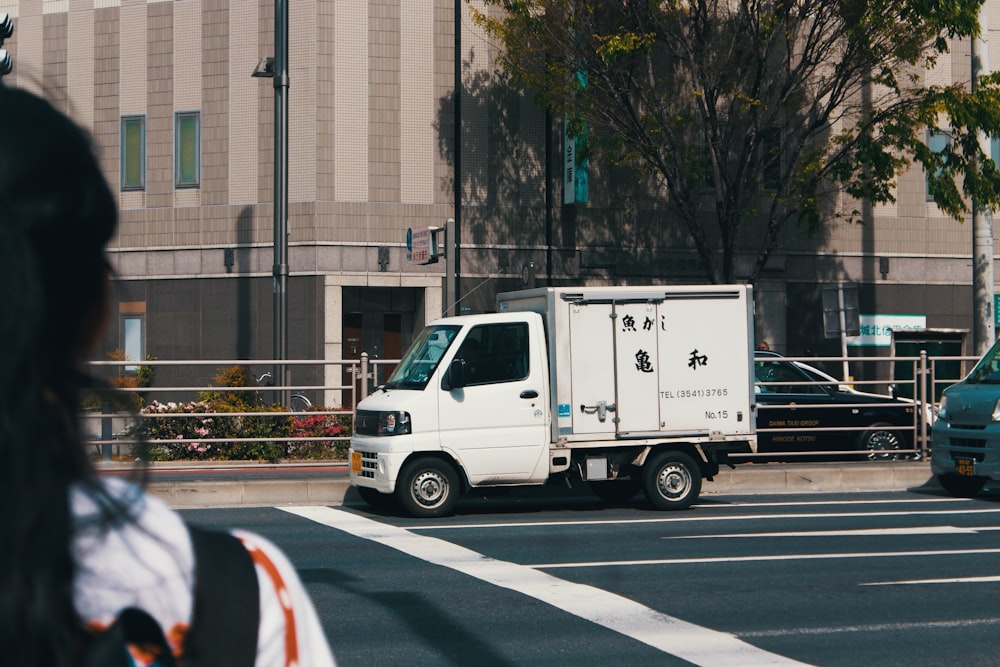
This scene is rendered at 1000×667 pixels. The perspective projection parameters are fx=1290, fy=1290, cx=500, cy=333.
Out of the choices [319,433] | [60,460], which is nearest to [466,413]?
[319,433]

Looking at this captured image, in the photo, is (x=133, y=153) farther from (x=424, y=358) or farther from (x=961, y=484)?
(x=961, y=484)

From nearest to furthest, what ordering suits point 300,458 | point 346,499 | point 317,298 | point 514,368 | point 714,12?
point 514,368
point 346,499
point 300,458
point 714,12
point 317,298

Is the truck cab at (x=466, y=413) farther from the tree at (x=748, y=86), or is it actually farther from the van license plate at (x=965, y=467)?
the tree at (x=748, y=86)

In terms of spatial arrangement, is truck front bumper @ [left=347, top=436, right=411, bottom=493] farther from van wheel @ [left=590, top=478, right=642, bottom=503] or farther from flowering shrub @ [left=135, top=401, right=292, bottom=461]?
flowering shrub @ [left=135, top=401, right=292, bottom=461]

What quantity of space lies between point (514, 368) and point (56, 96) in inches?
502

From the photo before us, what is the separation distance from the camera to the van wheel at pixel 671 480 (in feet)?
46.6

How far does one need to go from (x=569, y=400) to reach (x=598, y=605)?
590cm

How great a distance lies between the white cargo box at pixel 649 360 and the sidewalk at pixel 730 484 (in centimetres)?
211

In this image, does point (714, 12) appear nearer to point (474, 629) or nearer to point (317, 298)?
point (317, 298)

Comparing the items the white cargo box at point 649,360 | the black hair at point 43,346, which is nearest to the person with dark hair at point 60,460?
the black hair at point 43,346

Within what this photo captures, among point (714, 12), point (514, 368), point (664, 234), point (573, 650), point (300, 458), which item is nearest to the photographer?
point (573, 650)

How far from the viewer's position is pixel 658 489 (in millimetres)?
14234

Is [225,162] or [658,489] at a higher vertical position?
[225,162]

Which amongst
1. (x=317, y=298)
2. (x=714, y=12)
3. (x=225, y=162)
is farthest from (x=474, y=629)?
(x=225, y=162)
